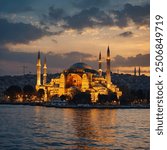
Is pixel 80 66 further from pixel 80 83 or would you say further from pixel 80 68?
pixel 80 83

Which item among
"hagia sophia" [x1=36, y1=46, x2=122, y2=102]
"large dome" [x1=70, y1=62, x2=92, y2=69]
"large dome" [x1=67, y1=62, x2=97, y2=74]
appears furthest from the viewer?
"large dome" [x1=70, y1=62, x2=92, y2=69]

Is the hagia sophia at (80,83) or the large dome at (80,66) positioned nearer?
the hagia sophia at (80,83)

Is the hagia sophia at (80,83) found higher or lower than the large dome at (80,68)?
lower

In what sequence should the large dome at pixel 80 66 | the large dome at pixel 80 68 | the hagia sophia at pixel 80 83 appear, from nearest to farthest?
the hagia sophia at pixel 80 83 < the large dome at pixel 80 68 < the large dome at pixel 80 66

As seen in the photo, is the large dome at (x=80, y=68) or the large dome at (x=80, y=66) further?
the large dome at (x=80, y=66)

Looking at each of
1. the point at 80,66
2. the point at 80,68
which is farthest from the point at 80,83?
the point at 80,66

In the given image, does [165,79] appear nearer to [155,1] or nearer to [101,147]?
[155,1]

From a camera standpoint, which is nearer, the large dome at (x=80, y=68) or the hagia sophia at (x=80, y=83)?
the hagia sophia at (x=80, y=83)

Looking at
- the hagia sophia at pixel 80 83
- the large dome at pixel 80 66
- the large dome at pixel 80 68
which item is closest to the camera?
the hagia sophia at pixel 80 83

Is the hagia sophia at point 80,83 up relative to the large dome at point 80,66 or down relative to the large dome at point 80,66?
down
